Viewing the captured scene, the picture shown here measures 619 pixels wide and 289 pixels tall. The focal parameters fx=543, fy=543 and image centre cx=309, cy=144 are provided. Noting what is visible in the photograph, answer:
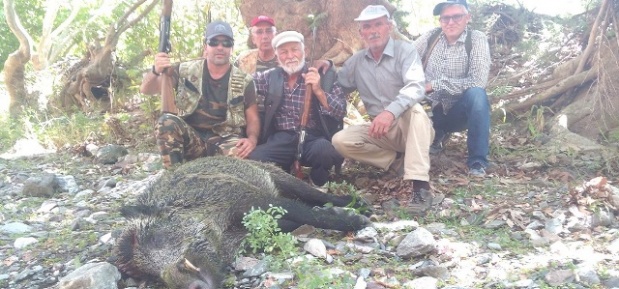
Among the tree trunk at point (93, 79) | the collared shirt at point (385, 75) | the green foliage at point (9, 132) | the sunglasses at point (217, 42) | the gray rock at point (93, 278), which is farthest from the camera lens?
the tree trunk at point (93, 79)

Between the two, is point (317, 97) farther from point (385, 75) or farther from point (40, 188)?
point (40, 188)

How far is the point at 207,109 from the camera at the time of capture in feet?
18.2

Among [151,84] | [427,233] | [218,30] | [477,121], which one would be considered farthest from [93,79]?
[427,233]

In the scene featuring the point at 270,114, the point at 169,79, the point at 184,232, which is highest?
the point at 169,79

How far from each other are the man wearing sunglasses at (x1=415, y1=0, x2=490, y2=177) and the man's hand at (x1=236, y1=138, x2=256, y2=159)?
187cm

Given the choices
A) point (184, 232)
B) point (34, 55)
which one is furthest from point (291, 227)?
point (34, 55)

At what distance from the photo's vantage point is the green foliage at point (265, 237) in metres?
3.39

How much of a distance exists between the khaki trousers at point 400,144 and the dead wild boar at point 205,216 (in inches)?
23.3

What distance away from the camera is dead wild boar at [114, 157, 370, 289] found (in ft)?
11.0

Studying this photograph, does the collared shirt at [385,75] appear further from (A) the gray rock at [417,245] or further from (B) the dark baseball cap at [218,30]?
(A) the gray rock at [417,245]

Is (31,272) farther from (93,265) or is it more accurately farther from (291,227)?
(291,227)

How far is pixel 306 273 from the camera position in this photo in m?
3.14

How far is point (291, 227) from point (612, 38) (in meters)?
5.30

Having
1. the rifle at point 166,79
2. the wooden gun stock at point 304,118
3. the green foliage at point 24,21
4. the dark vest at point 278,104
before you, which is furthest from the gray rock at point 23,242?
the green foliage at point 24,21
